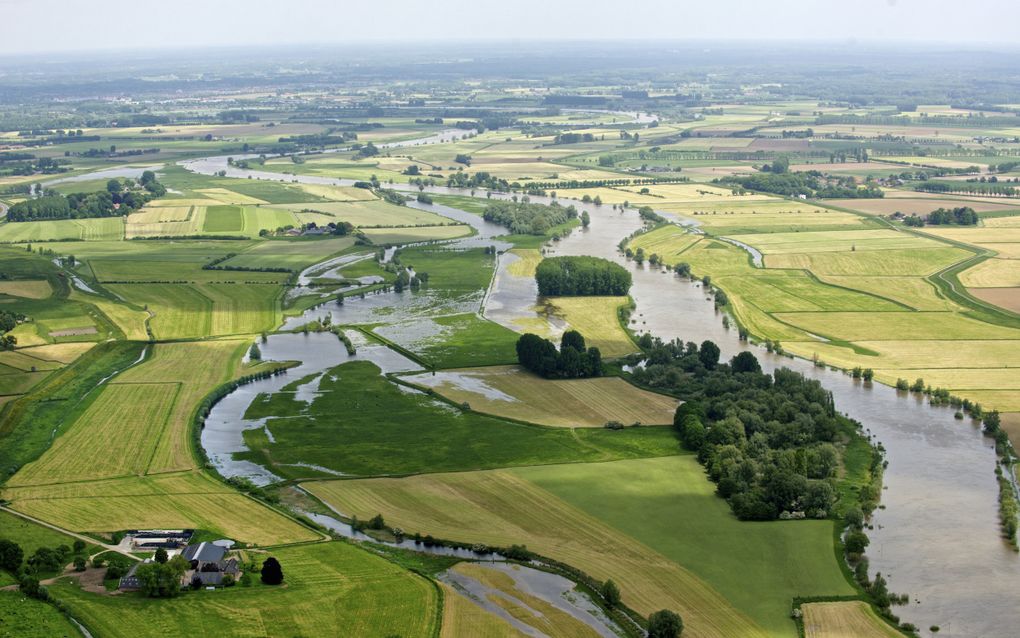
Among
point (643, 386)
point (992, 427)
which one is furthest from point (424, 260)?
point (992, 427)

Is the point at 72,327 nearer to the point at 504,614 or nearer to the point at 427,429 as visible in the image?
the point at 427,429

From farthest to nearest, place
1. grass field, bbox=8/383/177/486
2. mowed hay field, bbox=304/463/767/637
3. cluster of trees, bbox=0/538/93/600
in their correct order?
grass field, bbox=8/383/177/486 < cluster of trees, bbox=0/538/93/600 < mowed hay field, bbox=304/463/767/637

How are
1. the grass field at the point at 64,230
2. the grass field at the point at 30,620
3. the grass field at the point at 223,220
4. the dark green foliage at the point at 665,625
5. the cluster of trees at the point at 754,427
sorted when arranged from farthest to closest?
the grass field at the point at 223,220, the grass field at the point at 64,230, the cluster of trees at the point at 754,427, the grass field at the point at 30,620, the dark green foliage at the point at 665,625

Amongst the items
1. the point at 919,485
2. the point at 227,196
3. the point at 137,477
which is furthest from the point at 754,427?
the point at 227,196

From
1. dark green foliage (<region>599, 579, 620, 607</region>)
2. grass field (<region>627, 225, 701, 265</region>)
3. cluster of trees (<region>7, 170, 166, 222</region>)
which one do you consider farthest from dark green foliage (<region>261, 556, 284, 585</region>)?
cluster of trees (<region>7, 170, 166, 222</region>)

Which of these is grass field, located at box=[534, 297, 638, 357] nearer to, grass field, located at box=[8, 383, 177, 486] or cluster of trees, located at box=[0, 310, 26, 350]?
grass field, located at box=[8, 383, 177, 486]

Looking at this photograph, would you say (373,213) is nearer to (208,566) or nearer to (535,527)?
(535,527)

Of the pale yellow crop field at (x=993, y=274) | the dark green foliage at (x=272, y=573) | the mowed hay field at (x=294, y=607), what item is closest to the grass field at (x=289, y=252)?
the pale yellow crop field at (x=993, y=274)

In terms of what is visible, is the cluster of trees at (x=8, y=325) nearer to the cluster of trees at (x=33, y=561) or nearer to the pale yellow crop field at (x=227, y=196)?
the cluster of trees at (x=33, y=561)
